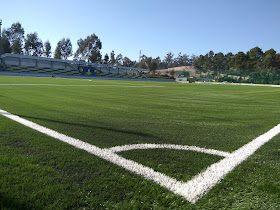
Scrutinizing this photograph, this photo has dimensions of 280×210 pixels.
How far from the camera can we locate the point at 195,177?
167 centimetres

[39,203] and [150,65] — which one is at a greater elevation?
[150,65]

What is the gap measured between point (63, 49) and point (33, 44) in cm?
1118

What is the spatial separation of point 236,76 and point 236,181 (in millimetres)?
41264

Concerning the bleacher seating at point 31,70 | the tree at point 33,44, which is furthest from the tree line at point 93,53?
the bleacher seating at point 31,70

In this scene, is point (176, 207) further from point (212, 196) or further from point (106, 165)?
point (106, 165)

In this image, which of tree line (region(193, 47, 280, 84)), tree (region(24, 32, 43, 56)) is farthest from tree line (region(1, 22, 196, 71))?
tree line (region(193, 47, 280, 84))

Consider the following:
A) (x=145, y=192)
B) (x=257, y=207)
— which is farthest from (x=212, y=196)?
(x=145, y=192)

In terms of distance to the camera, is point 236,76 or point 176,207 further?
point 236,76

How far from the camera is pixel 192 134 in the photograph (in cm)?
297

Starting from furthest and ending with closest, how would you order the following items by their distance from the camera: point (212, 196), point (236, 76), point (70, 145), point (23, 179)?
point (236, 76) → point (70, 145) → point (23, 179) → point (212, 196)

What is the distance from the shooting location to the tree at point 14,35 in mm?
72581

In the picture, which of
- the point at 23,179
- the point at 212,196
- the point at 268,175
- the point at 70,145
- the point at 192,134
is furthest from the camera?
the point at 192,134

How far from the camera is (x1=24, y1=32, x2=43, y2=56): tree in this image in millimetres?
76375

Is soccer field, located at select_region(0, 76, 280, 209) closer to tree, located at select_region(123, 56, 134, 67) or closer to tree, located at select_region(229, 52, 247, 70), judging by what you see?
tree, located at select_region(229, 52, 247, 70)
